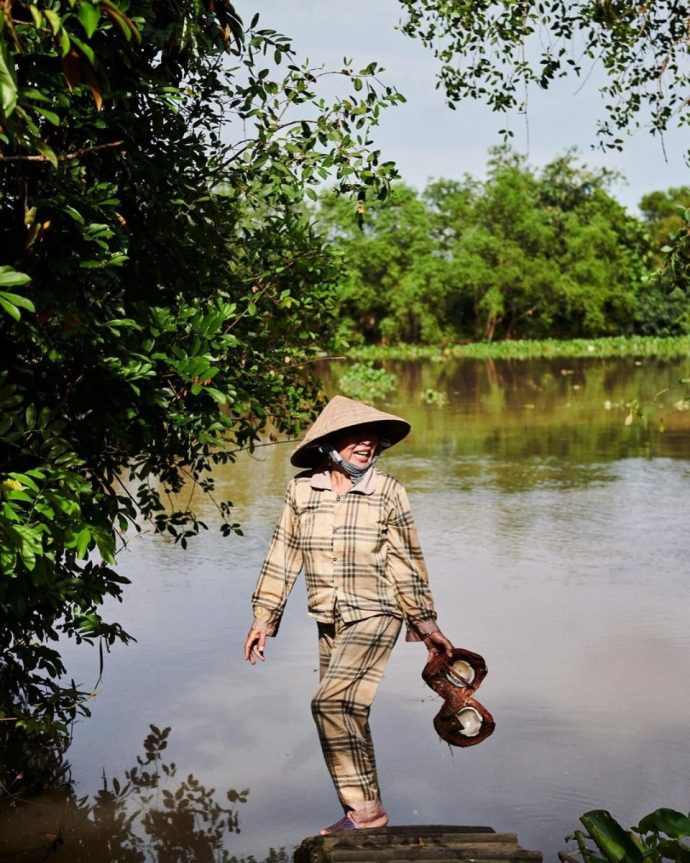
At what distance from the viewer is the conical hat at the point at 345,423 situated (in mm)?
Answer: 5715

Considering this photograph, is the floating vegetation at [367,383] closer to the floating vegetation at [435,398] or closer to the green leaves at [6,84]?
the floating vegetation at [435,398]

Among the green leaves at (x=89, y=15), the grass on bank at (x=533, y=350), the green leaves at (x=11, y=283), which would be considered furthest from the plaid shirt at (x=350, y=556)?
the grass on bank at (x=533, y=350)

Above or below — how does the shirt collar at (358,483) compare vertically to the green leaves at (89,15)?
below

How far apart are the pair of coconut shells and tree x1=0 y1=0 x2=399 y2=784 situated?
1.43 metres

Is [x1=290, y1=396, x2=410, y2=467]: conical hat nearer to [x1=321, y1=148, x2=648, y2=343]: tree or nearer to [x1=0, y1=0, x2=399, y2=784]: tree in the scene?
[x1=0, y1=0, x2=399, y2=784]: tree

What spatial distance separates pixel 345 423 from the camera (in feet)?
18.7

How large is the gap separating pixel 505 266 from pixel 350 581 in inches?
2916

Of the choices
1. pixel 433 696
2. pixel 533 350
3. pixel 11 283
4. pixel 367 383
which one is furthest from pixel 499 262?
pixel 11 283

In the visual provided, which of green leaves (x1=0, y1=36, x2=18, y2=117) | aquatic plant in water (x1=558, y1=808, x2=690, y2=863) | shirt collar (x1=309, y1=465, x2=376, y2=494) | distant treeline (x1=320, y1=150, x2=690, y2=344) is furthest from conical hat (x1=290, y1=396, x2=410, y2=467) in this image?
distant treeline (x1=320, y1=150, x2=690, y2=344)

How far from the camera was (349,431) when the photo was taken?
5.86 metres

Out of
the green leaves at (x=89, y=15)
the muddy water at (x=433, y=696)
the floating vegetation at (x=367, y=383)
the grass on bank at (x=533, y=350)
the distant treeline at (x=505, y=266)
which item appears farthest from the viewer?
the distant treeline at (x=505, y=266)

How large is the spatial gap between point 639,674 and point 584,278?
73.9 meters

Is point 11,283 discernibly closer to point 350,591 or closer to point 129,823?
point 350,591

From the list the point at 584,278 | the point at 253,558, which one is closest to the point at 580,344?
the point at 584,278
